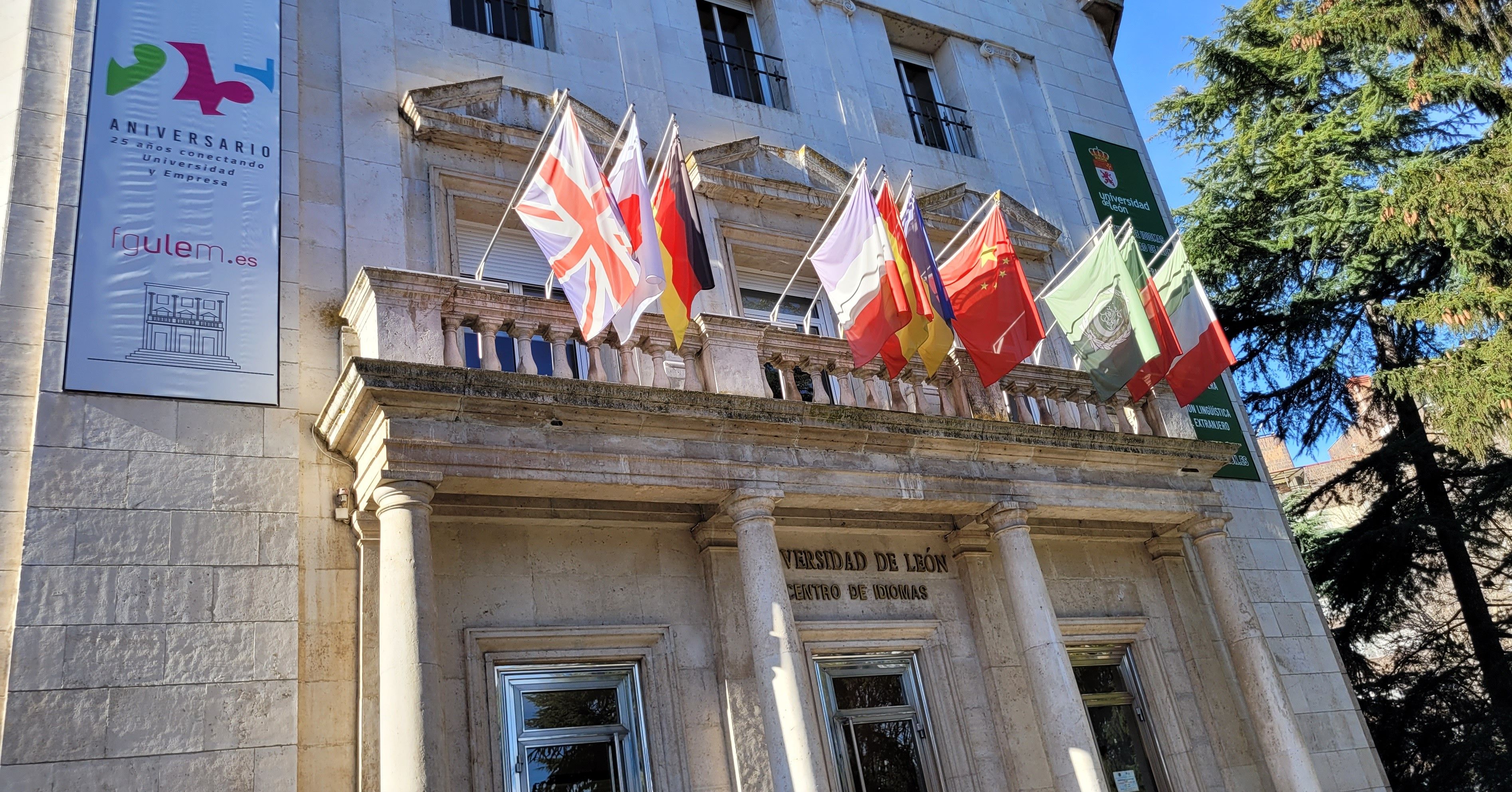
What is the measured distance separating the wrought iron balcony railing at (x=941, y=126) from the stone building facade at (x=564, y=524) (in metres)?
2.41

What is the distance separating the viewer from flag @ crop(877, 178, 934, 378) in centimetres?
1074

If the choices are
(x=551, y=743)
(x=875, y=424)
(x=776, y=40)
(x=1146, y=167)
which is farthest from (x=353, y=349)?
(x=1146, y=167)

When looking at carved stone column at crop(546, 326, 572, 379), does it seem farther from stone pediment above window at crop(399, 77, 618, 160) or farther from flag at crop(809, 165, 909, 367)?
stone pediment above window at crop(399, 77, 618, 160)

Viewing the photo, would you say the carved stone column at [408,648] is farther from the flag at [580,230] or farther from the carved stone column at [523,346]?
the flag at [580,230]

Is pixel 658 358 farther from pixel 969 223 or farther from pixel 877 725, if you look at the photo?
pixel 969 223

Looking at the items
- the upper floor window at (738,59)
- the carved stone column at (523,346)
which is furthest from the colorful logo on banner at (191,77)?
the upper floor window at (738,59)

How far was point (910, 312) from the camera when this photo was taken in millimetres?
10578

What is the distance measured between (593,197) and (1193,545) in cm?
783

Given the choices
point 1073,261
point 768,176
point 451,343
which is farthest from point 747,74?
point 451,343

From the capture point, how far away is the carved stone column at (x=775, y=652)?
346 inches

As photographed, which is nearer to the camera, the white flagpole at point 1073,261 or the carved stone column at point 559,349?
the carved stone column at point 559,349

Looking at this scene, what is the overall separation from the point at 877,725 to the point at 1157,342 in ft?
17.0

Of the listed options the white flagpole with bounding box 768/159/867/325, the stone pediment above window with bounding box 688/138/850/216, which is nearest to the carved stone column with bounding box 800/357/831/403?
the white flagpole with bounding box 768/159/867/325

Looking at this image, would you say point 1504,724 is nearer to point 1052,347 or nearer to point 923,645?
point 1052,347
